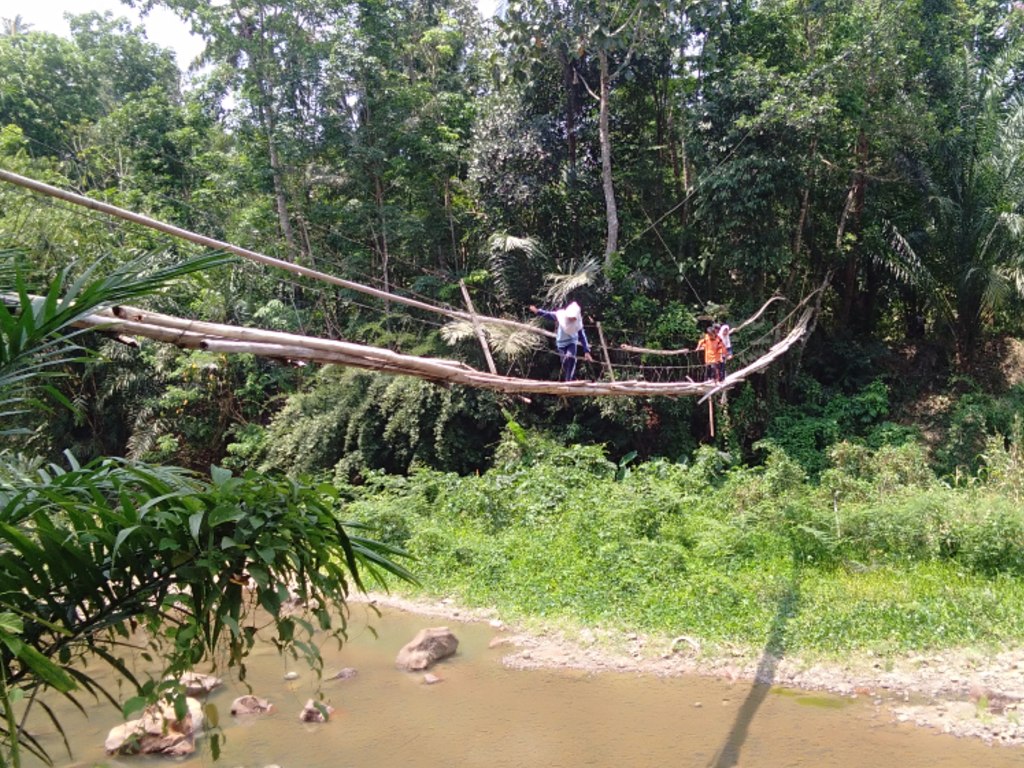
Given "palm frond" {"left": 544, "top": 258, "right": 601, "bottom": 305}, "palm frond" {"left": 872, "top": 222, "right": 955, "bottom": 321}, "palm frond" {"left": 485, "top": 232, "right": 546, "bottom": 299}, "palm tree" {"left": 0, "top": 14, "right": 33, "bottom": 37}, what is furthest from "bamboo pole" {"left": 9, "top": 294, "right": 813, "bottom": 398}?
"palm tree" {"left": 0, "top": 14, "right": 33, "bottom": 37}

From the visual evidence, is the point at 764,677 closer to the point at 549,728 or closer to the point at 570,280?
the point at 549,728

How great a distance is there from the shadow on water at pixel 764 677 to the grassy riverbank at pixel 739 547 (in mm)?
15

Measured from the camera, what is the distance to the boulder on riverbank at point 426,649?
17.0ft

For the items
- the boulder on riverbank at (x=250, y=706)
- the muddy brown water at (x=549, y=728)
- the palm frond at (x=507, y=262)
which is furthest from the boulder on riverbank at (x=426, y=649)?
the palm frond at (x=507, y=262)

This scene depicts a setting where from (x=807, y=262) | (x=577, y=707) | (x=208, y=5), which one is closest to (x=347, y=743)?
(x=577, y=707)

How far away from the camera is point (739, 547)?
6043mm

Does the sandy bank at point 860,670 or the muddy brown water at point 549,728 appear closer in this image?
the muddy brown water at point 549,728

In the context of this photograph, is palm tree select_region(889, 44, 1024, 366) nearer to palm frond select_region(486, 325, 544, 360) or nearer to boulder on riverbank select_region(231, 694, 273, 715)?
palm frond select_region(486, 325, 544, 360)

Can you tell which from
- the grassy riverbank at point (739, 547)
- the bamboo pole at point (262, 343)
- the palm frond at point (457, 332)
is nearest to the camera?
the bamboo pole at point (262, 343)

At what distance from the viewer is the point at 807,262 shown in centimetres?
928

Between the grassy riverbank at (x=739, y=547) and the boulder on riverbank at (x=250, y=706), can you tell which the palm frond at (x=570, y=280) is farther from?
the boulder on riverbank at (x=250, y=706)

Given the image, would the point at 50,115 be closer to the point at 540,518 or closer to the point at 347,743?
the point at 540,518

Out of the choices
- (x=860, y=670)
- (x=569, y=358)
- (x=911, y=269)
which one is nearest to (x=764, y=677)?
(x=860, y=670)

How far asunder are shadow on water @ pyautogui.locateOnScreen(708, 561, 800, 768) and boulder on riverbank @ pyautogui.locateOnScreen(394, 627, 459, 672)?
187cm
